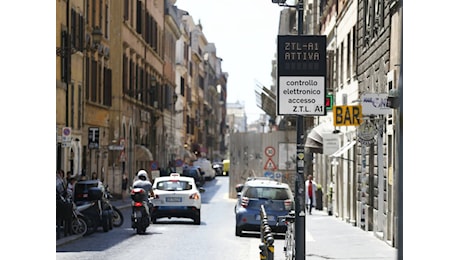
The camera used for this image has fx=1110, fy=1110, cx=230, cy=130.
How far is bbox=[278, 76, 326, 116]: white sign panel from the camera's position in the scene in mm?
14883

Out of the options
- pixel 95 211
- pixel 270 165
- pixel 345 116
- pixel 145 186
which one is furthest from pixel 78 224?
pixel 270 165

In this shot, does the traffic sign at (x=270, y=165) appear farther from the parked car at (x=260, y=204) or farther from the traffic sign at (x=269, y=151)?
the parked car at (x=260, y=204)

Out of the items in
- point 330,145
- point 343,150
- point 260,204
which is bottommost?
point 260,204

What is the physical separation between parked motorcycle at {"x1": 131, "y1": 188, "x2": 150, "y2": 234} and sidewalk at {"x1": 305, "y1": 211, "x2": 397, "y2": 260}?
14.3ft

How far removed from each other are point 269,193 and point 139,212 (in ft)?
11.8

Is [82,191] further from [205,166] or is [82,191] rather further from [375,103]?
→ [205,166]

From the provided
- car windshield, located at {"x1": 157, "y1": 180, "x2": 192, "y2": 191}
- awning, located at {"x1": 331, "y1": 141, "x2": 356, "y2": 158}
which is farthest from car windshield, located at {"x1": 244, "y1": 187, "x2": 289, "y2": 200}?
car windshield, located at {"x1": 157, "y1": 180, "x2": 192, "y2": 191}

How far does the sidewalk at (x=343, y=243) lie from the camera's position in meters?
22.1

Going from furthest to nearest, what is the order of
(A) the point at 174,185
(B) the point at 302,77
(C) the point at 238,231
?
(A) the point at 174,185 → (C) the point at 238,231 → (B) the point at 302,77

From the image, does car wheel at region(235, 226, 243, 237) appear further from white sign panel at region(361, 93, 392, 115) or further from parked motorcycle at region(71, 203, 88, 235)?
white sign panel at region(361, 93, 392, 115)

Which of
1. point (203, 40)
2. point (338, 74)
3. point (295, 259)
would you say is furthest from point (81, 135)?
point (203, 40)

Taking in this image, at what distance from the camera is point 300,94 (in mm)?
14914
